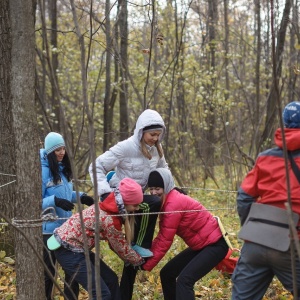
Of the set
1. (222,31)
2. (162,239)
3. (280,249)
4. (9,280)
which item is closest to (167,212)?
(162,239)

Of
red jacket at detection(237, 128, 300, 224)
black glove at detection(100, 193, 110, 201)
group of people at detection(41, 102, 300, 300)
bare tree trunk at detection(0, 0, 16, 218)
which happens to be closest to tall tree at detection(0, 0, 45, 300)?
group of people at detection(41, 102, 300, 300)

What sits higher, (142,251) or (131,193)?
(131,193)

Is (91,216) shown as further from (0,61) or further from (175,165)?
(175,165)

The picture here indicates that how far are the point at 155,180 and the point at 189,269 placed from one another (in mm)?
776

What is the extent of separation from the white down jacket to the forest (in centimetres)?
31

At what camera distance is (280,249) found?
10.7 ft

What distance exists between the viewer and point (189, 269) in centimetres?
448

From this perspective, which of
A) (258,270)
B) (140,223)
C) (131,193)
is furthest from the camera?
(140,223)

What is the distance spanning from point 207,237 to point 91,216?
1.03m

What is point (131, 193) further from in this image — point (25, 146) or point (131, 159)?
point (25, 146)

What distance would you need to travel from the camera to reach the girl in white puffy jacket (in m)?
4.61

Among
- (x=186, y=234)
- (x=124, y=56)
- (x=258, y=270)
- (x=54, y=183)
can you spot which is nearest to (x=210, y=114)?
(x=124, y=56)

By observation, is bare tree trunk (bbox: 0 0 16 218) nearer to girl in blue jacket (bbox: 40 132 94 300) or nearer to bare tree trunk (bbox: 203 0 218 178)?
girl in blue jacket (bbox: 40 132 94 300)

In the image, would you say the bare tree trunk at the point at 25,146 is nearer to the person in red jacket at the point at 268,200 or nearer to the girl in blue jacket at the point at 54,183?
the girl in blue jacket at the point at 54,183
